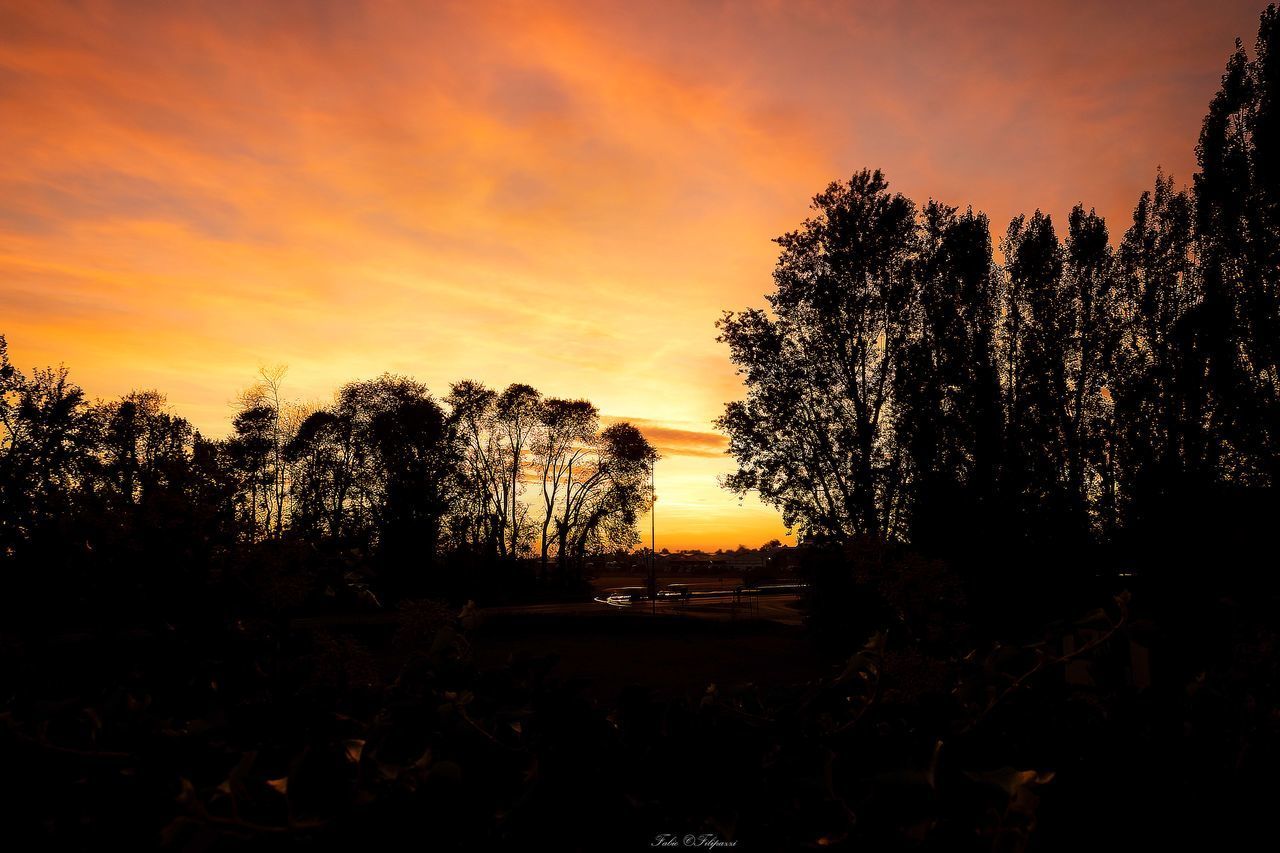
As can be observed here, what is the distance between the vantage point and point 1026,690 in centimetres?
126

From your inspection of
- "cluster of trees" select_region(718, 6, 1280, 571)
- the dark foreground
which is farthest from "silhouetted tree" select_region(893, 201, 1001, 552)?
the dark foreground

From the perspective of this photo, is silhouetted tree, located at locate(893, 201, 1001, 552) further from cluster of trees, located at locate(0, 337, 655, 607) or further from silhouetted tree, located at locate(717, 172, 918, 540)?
cluster of trees, located at locate(0, 337, 655, 607)

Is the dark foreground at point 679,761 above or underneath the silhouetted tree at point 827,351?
underneath

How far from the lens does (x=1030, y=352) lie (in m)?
27.2

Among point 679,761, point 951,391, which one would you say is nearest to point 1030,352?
point 951,391

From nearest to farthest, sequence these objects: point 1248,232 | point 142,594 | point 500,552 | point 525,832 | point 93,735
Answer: point 525,832 → point 93,735 → point 142,594 → point 1248,232 → point 500,552

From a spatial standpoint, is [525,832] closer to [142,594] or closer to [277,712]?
[277,712]

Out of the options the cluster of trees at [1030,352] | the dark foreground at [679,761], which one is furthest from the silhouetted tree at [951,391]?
the dark foreground at [679,761]

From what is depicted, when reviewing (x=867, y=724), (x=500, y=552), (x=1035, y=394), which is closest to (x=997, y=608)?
(x=1035, y=394)

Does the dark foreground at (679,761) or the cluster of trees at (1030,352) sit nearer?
Answer: the dark foreground at (679,761)

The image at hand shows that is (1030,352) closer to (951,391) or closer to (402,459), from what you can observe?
(951,391)

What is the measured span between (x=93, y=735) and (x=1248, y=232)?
28.8m

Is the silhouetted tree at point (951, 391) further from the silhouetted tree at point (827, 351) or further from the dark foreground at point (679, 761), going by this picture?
the dark foreground at point (679, 761)

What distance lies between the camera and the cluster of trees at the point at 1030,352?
70.7 ft
